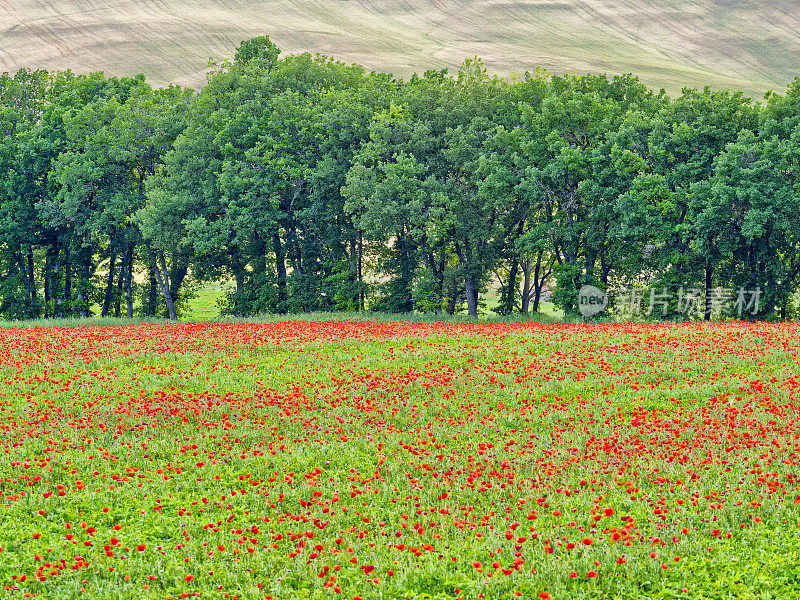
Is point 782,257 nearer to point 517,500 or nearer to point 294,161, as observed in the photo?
point 294,161

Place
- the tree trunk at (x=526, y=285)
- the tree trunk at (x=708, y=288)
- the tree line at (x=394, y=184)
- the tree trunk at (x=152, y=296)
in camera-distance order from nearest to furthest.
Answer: the tree line at (x=394, y=184), the tree trunk at (x=708, y=288), the tree trunk at (x=526, y=285), the tree trunk at (x=152, y=296)

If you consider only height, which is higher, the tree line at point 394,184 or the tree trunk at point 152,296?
the tree line at point 394,184

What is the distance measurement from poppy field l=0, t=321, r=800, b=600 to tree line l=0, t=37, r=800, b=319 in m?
17.0

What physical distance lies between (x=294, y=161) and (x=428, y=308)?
12.8 meters

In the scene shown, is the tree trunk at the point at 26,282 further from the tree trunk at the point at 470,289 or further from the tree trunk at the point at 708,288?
the tree trunk at the point at 708,288

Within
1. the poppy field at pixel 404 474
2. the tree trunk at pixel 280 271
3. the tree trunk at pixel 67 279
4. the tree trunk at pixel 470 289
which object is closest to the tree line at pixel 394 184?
→ the tree trunk at pixel 470 289

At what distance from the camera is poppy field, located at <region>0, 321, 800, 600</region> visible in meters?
9.11

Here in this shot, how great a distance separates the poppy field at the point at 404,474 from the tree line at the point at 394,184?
17028mm

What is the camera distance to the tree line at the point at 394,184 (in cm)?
3844

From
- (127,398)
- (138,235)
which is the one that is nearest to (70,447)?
(127,398)

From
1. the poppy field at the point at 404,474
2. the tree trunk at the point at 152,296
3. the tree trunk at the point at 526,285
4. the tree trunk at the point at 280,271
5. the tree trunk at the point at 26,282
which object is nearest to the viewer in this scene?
the poppy field at the point at 404,474

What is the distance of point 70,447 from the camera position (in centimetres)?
1436

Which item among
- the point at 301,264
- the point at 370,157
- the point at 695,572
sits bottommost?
the point at 695,572

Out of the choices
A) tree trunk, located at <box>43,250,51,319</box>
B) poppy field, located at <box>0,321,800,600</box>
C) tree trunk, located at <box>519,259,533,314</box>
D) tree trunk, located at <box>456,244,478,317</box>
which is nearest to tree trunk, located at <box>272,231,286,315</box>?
tree trunk, located at <box>456,244,478,317</box>
